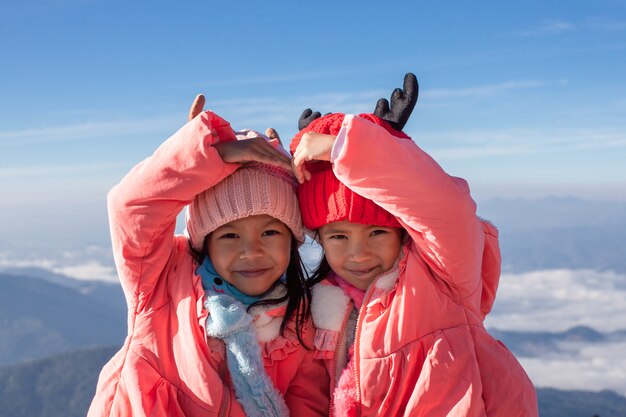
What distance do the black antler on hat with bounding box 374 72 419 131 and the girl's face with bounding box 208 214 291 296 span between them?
0.85 meters

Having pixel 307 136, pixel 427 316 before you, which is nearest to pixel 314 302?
pixel 427 316

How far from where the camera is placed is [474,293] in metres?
3.19

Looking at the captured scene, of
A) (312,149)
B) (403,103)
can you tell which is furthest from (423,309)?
(403,103)

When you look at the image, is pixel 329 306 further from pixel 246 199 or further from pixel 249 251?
pixel 246 199

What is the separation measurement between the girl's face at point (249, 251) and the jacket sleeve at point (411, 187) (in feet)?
2.22

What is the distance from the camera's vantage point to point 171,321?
3.34m

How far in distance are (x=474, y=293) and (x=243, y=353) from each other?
1217 mm

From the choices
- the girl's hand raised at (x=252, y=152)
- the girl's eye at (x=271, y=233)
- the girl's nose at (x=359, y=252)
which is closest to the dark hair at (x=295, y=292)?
the girl's eye at (x=271, y=233)

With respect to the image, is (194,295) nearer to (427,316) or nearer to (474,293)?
(427,316)

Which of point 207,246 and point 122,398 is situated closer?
point 122,398

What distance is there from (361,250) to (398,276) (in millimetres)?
236

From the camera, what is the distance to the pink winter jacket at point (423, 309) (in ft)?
9.52

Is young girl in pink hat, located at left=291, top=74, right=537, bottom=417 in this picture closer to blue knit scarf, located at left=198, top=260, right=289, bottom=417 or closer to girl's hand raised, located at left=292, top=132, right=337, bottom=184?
girl's hand raised, located at left=292, top=132, right=337, bottom=184

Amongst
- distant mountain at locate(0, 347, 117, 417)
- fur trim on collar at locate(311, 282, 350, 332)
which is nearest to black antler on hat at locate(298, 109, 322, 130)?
fur trim on collar at locate(311, 282, 350, 332)
